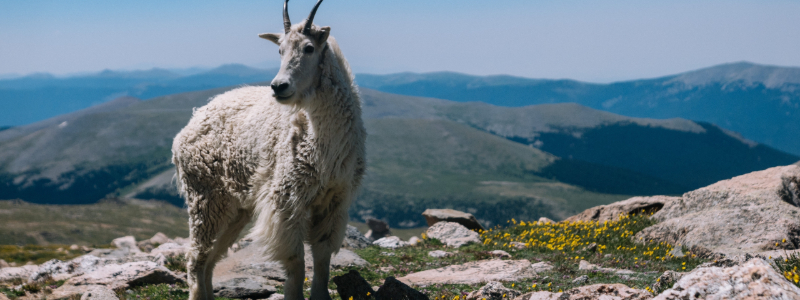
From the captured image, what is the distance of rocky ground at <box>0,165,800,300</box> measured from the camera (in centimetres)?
754

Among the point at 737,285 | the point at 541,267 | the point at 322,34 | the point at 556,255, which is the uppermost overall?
the point at 322,34

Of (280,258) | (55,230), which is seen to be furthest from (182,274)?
(55,230)

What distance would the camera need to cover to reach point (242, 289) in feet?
29.2

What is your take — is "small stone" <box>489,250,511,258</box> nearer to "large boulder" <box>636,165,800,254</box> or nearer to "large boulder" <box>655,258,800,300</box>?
"large boulder" <box>636,165,800,254</box>

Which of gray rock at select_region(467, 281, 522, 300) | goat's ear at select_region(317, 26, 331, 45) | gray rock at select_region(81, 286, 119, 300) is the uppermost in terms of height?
goat's ear at select_region(317, 26, 331, 45)

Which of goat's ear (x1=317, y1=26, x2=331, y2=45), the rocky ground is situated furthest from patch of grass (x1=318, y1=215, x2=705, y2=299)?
goat's ear (x1=317, y1=26, x2=331, y2=45)

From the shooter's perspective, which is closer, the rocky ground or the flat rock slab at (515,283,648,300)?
the flat rock slab at (515,283,648,300)

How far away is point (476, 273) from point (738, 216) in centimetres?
566

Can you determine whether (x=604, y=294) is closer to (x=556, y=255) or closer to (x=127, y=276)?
(x=556, y=255)

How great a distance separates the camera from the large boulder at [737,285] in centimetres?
383

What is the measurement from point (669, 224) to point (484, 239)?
4.67 metres

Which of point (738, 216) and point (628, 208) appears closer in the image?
point (738, 216)

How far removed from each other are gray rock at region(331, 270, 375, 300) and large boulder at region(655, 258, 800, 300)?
4037mm

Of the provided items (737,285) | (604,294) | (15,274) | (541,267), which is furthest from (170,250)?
(737,285)
